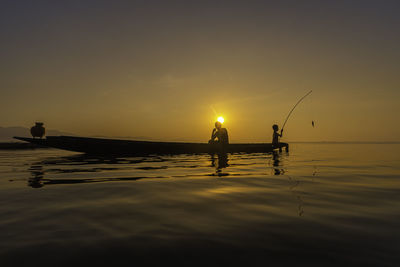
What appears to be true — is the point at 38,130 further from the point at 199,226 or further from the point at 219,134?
the point at 199,226

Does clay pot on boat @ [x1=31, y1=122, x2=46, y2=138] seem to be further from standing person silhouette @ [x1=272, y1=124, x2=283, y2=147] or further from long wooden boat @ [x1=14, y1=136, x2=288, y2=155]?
standing person silhouette @ [x1=272, y1=124, x2=283, y2=147]

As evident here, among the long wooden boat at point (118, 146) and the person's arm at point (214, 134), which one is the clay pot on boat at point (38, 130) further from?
the person's arm at point (214, 134)

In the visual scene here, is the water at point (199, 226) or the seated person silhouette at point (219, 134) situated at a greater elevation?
the seated person silhouette at point (219, 134)

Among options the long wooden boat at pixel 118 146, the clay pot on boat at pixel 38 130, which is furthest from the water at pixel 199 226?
the clay pot on boat at pixel 38 130

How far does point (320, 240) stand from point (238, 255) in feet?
3.27

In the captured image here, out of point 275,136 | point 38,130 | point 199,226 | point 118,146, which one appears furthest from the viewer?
point 275,136

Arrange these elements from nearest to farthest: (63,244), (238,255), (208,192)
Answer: (238,255) → (63,244) → (208,192)

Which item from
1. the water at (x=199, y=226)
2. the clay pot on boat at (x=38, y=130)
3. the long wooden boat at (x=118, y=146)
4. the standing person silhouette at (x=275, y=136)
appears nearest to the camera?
the water at (x=199, y=226)

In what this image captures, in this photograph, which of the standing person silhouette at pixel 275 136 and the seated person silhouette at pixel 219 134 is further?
the standing person silhouette at pixel 275 136

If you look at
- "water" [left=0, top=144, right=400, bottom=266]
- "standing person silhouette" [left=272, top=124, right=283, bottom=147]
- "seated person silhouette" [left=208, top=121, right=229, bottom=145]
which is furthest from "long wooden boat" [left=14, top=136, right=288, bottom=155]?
"water" [left=0, top=144, right=400, bottom=266]

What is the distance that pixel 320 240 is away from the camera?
269cm

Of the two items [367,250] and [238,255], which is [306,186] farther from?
[238,255]

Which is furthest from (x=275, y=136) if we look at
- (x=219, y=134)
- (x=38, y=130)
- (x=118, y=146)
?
(x=38, y=130)

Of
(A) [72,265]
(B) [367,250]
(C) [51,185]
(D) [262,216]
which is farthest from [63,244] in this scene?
(C) [51,185]
